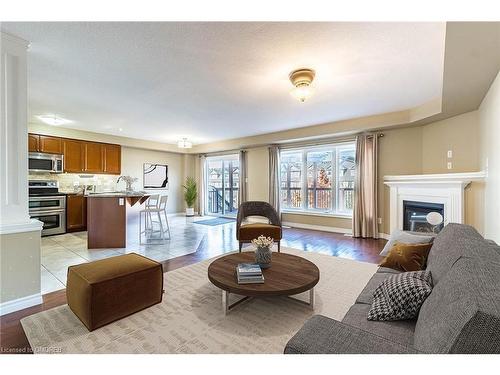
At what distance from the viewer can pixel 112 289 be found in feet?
6.11

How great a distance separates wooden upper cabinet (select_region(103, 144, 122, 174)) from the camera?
6.21m

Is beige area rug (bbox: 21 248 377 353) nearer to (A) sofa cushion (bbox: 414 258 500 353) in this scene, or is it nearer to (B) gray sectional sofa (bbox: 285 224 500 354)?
(B) gray sectional sofa (bbox: 285 224 500 354)

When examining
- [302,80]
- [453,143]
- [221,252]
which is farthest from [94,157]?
[453,143]

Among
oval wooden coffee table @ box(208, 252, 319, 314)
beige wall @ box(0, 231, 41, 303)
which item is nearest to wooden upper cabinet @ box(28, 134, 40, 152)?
beige wall @ box(0, 231, 41, 303)

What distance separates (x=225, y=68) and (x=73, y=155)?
5007 mm

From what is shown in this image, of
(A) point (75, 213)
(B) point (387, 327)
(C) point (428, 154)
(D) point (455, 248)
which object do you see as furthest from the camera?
(A) point (75, 213)

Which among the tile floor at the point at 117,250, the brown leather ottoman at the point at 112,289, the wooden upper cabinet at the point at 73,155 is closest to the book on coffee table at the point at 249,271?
the brown leather ottoman at the point at 112,289

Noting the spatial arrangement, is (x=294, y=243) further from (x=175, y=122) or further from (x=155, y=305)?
(x=175, y=122)

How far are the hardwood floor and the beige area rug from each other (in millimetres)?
89

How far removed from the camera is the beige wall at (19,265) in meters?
2.04

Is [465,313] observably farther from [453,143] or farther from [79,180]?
[79,180]

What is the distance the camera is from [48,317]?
1942mm

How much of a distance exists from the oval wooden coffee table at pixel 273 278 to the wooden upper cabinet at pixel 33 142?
5275 mm
